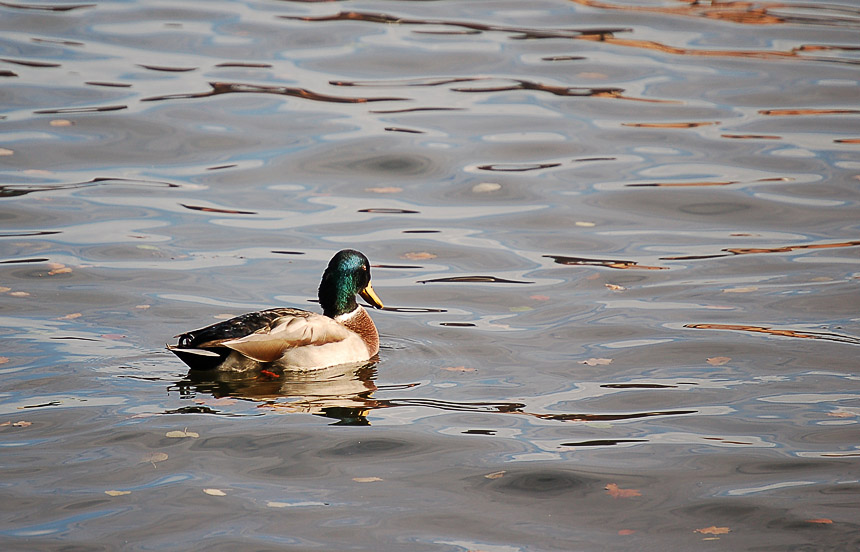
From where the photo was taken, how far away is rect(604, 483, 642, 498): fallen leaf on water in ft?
21.4

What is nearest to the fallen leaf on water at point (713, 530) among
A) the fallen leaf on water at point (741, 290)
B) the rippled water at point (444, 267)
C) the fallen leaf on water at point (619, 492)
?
the rippled water at point (444, 267)

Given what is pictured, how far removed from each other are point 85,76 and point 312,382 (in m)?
10.4

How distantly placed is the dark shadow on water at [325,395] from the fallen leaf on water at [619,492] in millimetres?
970

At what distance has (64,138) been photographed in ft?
48.7

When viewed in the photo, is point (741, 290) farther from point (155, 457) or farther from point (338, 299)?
point (155, 457)

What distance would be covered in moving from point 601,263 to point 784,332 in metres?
2.36

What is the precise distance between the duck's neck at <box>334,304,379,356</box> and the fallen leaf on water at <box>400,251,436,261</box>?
2193mm

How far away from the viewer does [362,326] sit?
9086mm

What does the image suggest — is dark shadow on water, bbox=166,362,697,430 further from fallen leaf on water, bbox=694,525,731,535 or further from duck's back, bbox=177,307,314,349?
fallen leaf on water, bbox=694,525,731,535

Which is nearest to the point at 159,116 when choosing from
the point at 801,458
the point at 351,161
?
the point at 351,161

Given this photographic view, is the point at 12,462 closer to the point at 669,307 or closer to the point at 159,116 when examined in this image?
the point at 669,307

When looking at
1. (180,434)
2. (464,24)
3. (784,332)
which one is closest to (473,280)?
(784,332)

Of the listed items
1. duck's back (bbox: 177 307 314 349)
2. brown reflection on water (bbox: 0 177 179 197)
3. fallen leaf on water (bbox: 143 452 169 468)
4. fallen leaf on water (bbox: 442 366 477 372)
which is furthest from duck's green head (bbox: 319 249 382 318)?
brown reflection on water (bbox: 0 177 179 197)

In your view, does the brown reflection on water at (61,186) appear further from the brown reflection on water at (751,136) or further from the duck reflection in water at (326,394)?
the brown reflection on water at (751,136)
